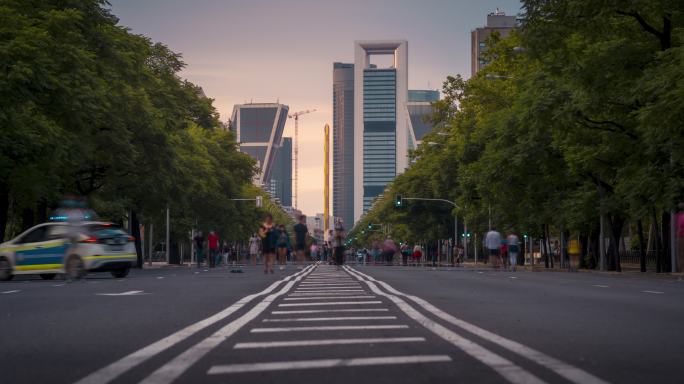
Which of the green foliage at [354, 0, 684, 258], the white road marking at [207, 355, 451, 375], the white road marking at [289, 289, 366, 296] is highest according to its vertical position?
the green foliage at [354, 0, 684, 258]

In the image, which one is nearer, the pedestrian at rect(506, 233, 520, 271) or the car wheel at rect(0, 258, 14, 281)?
the car wheel at rect(0, 258, 14, 281)

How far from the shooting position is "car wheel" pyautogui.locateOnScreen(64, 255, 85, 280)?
24734 mm

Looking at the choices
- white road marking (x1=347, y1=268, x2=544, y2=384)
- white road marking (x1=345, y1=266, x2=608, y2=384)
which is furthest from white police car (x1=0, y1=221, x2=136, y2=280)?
white road marking (x1=345, y1=266, x2=608, y2=384)

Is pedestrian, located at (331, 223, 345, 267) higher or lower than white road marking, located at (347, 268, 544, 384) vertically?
higher

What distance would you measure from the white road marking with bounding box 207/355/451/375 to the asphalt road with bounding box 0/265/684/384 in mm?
13

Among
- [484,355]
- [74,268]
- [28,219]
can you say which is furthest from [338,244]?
[484,355]

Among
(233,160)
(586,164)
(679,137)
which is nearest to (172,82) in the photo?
(233,160)

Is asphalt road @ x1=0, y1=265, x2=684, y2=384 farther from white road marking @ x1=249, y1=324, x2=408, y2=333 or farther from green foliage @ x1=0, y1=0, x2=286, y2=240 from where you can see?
green foliage @ x1=0, y1=0, x2=286, y2=240

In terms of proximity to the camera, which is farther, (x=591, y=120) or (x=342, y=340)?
(x=591, y=120)

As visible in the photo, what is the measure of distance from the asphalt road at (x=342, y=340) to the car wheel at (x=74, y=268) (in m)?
9.92

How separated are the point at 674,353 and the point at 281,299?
26.0 feet

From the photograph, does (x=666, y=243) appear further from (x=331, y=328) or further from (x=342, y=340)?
(x=342, y=340)

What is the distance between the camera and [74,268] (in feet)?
81.4

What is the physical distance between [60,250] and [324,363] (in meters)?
21.2
